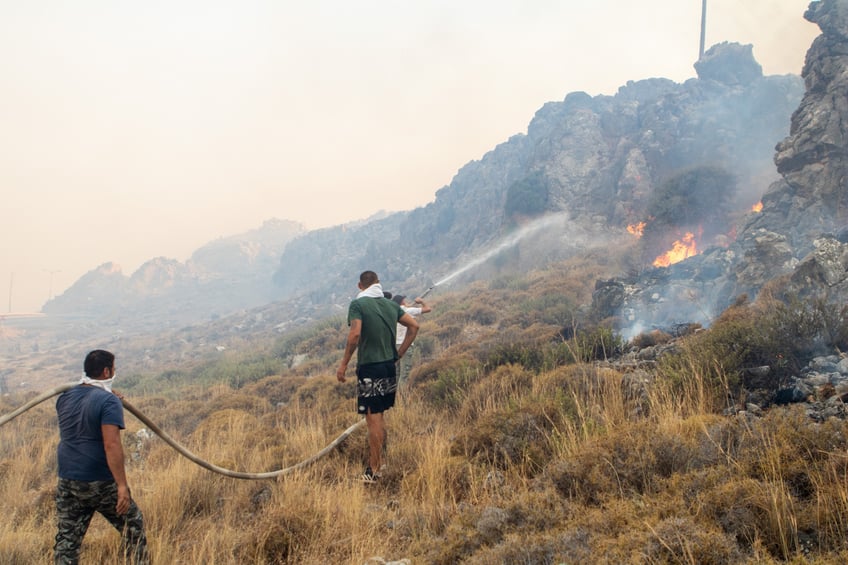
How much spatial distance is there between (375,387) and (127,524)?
8.11 ft

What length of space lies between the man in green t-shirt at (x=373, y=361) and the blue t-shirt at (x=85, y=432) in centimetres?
218

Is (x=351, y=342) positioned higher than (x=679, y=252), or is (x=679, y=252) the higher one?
(x=679, y=252)

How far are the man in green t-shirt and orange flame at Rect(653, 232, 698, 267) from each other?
21.9m

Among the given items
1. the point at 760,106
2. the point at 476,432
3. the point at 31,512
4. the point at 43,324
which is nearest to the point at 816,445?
the point at 476,432

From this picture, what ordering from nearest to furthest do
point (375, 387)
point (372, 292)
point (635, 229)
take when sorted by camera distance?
1. point (375, 387)
2. point (372, 292)
3. point (635, 229)

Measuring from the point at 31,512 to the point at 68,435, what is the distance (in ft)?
8.53

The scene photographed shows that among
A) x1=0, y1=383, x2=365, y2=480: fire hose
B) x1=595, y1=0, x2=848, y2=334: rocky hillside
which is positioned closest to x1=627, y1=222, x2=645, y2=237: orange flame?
x1=595, y1=0, x2=848, y2=334: rocky hillside

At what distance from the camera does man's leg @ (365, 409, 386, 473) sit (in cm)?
479

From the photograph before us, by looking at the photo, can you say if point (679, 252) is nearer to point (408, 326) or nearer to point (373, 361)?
point (408, 326)

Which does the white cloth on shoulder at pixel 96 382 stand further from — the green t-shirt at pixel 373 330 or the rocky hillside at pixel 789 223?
the rocky hillside at pixel 789 223

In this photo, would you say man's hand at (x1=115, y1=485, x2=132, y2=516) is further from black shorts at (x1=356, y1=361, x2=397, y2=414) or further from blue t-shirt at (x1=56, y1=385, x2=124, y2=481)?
black shorts at (x1=356, y1=361, x2=397, y2=414)

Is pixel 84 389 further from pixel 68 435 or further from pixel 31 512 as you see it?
pixel 31 512

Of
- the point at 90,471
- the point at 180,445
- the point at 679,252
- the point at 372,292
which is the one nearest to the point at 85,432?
the point at 90,471

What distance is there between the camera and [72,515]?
3.09 metres
